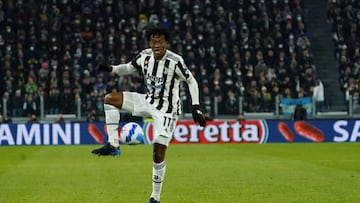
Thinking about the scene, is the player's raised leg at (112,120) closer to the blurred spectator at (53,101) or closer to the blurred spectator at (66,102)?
the blurred spectator at (53,101)

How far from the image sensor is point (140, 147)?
27328 millimetres

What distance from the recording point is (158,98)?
10688mm

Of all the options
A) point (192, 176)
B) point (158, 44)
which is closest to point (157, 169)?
point (158, 44)

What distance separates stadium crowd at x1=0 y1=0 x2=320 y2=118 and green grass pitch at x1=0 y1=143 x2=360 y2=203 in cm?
602

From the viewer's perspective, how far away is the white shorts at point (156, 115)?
34.4 feet

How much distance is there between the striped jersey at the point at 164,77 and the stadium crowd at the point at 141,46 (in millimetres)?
18825

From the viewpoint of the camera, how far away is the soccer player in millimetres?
10414

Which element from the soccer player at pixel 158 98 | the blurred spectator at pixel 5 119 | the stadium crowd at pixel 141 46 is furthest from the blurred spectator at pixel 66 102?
the soccer player at pixel 158 98

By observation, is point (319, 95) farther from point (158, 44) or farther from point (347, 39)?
point (158, 44)

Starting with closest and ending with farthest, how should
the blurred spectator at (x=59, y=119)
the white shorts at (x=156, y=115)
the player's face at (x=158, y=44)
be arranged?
the player's face at (x=158, y=44), the white shorts at (x=156, y=115), the blurred spectator at (x=59, y=119)

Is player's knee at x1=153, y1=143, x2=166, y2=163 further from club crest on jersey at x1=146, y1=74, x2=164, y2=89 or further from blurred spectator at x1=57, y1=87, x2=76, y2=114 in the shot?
blurred spectator at x1=57, y1=87, x2=76, y2=114

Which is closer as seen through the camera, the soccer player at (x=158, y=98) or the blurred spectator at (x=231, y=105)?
the soccer player at (x=158, y=98)

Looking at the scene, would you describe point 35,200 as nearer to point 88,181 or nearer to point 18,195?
point 18,195

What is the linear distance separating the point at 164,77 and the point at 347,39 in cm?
2665
